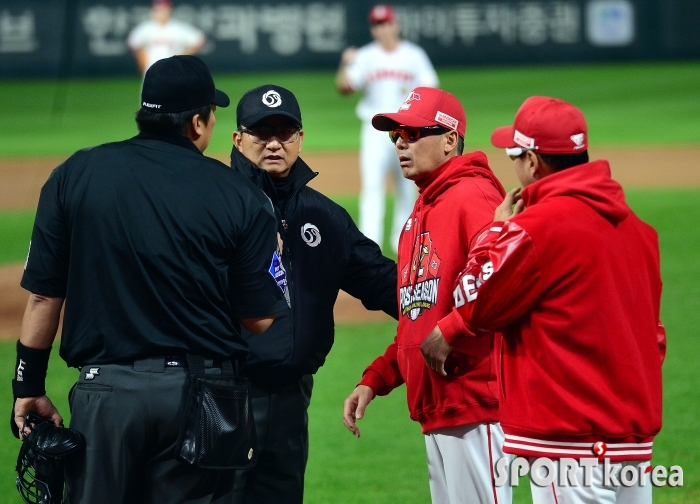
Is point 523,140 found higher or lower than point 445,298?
higher

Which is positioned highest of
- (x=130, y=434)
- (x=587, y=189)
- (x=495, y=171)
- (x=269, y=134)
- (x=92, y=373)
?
(x=269, y=134)

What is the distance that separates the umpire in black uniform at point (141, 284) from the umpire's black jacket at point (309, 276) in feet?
1.69

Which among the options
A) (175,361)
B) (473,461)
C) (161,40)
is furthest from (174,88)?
(161,40)

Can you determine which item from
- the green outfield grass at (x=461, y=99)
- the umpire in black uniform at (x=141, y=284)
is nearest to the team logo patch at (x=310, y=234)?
the umpire in black uniform at (x=141, y=284)

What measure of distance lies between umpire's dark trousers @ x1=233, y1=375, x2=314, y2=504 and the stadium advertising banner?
2177 cm

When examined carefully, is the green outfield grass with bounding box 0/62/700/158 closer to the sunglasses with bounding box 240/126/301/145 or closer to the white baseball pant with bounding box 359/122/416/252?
the white baseball pant with bounding box 359/122/416/252

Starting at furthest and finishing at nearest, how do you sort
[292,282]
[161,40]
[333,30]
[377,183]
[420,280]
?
[333,30] < [161,40] < [377,183] < [292,282] < [420,280]

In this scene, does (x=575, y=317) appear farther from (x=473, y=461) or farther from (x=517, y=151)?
(x=473, y=461)

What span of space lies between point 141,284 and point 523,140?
3.95ft

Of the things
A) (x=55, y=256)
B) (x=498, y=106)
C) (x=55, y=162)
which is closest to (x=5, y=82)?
(x=55, y=162)

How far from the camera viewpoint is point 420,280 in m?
3.37

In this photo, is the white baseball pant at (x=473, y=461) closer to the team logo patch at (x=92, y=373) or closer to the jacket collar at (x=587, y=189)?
the jacket collar at (x=587, y=189)

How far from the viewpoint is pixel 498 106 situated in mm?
23172

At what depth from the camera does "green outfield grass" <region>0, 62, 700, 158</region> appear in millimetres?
20469
